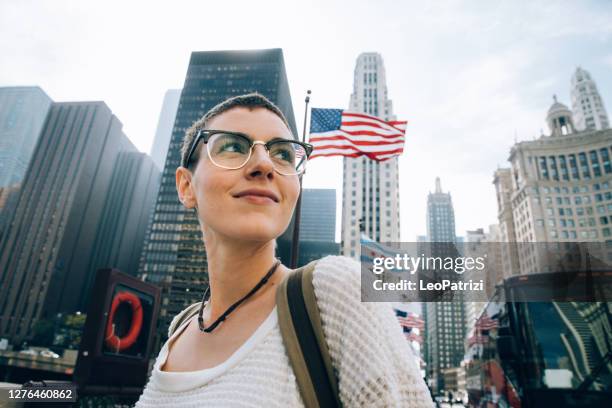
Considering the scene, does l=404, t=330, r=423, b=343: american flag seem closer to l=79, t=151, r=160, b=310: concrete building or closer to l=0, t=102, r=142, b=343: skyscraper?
l=0, t=102, r=142, b=343: skyscraper

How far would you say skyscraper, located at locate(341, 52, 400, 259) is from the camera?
225ft

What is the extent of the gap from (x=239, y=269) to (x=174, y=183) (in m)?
99.3

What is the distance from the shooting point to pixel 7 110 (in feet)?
385

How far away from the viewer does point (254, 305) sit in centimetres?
145

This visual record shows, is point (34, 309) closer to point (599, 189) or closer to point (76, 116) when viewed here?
point (76, 116)

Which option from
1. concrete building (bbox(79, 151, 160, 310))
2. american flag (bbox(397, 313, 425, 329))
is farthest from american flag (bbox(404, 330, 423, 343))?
concrete building (bbox(79, 151, 160, 310))

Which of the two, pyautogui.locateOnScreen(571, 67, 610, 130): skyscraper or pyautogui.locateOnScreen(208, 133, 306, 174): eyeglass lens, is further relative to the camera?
pyautogui.locateOnScreen(571, 67, 610, 130): skyscraper

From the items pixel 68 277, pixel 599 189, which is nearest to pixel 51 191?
pixel 68 277

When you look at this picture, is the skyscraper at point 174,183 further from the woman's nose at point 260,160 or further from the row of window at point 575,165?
the woman's nose at point 260,160

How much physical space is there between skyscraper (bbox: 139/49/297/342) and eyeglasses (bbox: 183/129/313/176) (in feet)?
238

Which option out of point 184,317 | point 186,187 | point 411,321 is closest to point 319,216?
point 411,321

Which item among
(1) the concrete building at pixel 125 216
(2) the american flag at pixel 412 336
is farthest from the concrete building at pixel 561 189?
(1) the concrete building at pixel 125 216

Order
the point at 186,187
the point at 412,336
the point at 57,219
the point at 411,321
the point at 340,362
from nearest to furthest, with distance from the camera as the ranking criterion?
the point at 340,362, the point at 186,187, the point at 411,321, the point at 412,336, the point at 57,219

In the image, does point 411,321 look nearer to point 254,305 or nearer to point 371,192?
Result: point 254,305
